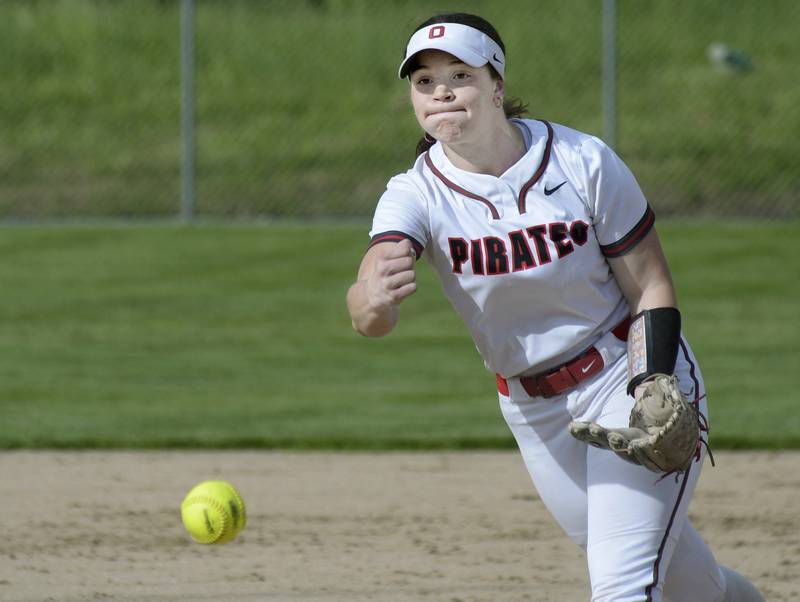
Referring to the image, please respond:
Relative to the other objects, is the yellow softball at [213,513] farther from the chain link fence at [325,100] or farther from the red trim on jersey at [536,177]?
the chain link fence at [325,100]

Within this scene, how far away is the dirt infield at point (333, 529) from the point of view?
512 centimetres

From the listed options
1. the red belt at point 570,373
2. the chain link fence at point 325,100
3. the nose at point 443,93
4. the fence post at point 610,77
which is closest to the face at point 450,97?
the nose at point 443,93

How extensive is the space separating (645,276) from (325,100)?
14.2 meters

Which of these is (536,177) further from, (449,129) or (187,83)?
(187,83)

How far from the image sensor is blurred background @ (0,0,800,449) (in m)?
8.83

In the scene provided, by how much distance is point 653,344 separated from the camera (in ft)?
11.6

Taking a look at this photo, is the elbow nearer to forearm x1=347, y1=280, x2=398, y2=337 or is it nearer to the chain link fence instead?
forearm x1=347, y1=280, x2=398, y2=337

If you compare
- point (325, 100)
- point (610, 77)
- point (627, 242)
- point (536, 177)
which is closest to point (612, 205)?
point (627, 242)

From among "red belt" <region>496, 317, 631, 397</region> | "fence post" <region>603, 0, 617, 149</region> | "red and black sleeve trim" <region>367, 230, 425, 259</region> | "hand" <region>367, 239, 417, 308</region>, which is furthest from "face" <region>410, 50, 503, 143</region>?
"fence post" <region>603, 0, 617, 149</region>

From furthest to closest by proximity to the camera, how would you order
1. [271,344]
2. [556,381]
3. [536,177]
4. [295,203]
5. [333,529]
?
[295,203]
[271,344]
[333,529]
[556,381]
[536,177]

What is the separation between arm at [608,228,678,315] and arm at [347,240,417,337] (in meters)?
0.62

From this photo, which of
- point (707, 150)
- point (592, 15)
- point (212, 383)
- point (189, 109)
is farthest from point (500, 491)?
point (592, 15)

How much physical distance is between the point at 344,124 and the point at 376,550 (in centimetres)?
1185

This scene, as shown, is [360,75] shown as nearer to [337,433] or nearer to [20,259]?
[20,259]
